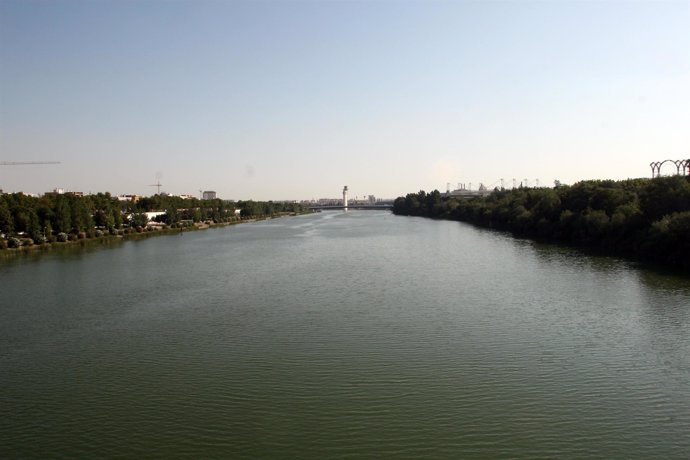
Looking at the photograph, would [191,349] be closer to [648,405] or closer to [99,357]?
[99,357]

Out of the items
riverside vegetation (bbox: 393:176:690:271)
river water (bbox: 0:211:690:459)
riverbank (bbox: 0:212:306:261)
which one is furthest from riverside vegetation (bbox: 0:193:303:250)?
riverside vegetation (bbox: 393:176:690:271)

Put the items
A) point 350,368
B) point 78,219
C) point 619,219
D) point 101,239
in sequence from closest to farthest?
point 350,368 < point 619,219 < point 78,219 < point 101,239

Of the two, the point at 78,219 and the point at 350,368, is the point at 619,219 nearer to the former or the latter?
the point at 350,368

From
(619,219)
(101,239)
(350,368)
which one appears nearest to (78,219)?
(101,239)

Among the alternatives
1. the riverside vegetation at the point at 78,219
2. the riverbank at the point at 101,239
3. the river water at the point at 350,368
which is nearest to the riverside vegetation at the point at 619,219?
the river water at the point at 350,368

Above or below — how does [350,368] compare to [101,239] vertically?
below

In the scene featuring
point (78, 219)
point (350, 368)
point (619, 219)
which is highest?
point (78, 219)


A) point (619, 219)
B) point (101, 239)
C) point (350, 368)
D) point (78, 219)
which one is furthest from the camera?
point (101, 239)
